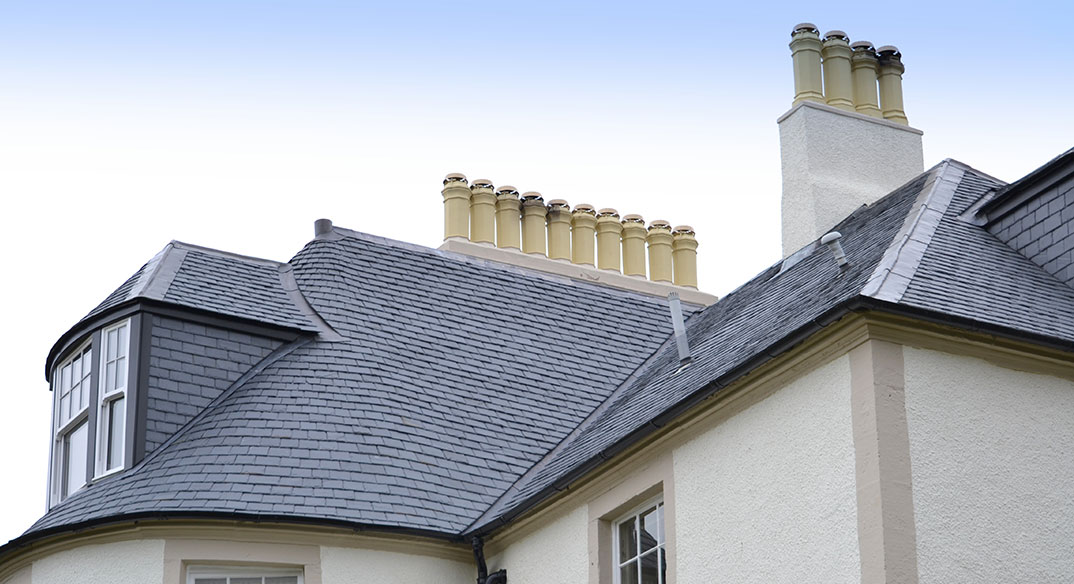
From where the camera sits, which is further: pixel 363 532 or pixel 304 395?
pixel 304 395

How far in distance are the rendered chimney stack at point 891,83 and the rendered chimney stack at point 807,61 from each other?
0.83 m

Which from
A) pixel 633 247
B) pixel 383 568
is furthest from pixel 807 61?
pixel 383 568

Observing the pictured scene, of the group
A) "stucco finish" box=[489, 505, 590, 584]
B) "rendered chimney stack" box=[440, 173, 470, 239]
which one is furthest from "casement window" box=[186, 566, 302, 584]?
"rendered chimney stack" box=[440, 173, 470, 239]

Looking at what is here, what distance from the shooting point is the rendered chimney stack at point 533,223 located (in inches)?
832

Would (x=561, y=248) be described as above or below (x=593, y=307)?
above

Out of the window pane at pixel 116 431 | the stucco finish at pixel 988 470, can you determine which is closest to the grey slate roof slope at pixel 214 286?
the window pane at pixel 116 431

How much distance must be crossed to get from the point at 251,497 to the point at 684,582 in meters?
4.12

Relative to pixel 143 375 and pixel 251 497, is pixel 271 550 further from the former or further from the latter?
pixel 143 375

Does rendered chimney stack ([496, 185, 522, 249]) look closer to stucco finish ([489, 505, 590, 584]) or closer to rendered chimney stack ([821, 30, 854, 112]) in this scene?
rendered chimney stack ([821, 30, 854, 112])

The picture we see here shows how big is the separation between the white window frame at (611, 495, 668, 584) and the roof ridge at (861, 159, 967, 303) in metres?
2.60

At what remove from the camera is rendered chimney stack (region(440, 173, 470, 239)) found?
68.0 feet

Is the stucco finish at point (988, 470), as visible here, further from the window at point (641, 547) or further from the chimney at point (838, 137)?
the chimney at point (838, 137)

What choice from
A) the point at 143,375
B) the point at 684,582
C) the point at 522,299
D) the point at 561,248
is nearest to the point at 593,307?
the point at 522,299

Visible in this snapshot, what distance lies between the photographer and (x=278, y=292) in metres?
17.2
